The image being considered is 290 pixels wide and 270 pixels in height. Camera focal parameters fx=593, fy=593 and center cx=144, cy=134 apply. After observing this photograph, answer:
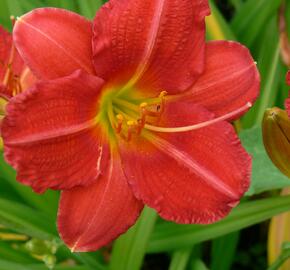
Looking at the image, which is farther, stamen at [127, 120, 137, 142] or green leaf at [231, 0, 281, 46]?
green leaf at [231, 0, 281, 46]

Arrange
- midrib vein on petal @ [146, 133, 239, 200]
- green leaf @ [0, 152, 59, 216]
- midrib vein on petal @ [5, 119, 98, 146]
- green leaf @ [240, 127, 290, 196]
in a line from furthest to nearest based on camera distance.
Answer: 1. green leaf @ [0, 152, 59, 216]
2. green leaf @ [240, 127, 290, 196]
3. midrib vein on petal @ [146, 133, 239, 200]
4. midrib vein on petal @ [5, 119, 98, 146]

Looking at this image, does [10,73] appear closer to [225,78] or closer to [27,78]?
[27,78]

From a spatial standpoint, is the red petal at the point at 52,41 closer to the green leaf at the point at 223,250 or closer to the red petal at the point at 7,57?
the red petal at the point at 7,57

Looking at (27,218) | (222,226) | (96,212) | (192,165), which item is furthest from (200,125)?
(27,218)

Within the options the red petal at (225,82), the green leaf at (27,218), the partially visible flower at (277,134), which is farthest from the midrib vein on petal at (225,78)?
the green leaf at (27,218)

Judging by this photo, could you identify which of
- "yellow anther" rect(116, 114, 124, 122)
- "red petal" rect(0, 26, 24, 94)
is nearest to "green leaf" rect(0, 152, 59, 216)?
"red petal" rect(0, 26, 24, 94)

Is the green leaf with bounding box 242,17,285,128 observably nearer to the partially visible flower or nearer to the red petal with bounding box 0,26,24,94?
the partially visible flower
